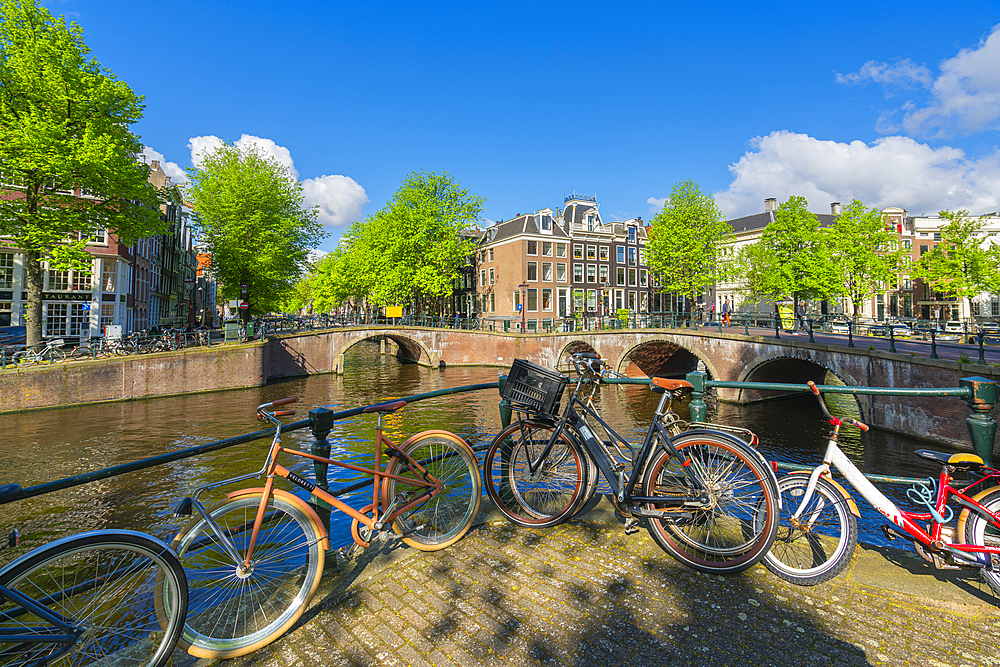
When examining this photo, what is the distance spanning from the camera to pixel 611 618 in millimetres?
2475

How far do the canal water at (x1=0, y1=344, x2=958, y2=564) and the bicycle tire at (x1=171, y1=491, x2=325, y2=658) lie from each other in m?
2.72

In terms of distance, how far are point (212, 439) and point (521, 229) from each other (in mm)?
31377

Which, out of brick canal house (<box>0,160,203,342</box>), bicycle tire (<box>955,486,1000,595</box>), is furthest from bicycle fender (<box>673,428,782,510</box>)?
brick canal house (<box>0,160,203,342</box>)

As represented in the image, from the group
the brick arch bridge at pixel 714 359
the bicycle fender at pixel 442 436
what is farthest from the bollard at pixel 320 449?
the brick arch bridge at pixel 714 359

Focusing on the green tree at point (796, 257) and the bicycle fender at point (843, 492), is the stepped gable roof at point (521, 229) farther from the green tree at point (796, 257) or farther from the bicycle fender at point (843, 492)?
the bicycle fender at point (843, 492)

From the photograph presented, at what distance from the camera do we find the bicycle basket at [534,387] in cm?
327

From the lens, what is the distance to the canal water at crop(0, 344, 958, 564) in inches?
366

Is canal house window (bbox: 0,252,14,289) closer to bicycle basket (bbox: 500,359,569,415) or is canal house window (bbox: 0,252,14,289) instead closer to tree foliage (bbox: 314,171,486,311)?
tree foliage (bbox: 314,171,486,311)

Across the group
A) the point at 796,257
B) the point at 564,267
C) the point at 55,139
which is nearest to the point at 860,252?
the point at 796,257

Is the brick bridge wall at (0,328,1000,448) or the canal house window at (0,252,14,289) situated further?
the canal house window at (0,252,14,289)

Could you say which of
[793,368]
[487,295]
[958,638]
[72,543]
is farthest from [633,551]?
[487,295]

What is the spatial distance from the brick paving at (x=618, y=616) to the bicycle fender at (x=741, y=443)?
0.58 m

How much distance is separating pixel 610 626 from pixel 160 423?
18684 millimetres

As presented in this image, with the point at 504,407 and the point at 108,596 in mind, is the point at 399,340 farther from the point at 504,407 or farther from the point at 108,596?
the point at 108,596
